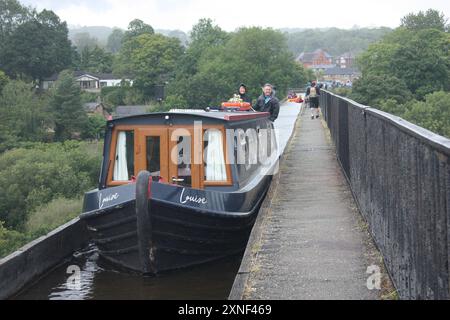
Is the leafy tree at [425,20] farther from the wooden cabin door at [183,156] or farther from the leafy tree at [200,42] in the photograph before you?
the wooden cabin door at [183,156]

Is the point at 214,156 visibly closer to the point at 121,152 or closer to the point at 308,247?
the point at 121,152

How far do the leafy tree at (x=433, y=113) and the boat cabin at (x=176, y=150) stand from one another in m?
52.5

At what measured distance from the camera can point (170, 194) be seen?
11203 mm

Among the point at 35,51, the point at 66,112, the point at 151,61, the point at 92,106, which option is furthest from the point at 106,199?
the point at 151,61

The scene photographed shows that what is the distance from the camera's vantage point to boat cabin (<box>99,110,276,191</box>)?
40.7ft

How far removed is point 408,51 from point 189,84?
104ft

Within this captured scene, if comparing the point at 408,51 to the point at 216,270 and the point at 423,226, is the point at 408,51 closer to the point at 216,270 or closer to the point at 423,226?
the point at 216,270

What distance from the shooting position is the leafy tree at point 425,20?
133m

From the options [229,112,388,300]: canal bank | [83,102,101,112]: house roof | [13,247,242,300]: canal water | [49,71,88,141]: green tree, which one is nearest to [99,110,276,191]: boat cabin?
[229,112,388,300]: canal bank

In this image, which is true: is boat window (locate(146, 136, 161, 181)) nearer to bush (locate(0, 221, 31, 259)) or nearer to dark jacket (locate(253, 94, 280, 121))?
bush (locate(0, 221, 31, 259))

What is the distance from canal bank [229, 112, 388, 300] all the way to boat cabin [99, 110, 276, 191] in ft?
3.27

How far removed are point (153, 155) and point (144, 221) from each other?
1726mm

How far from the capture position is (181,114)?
12352 millimetres
